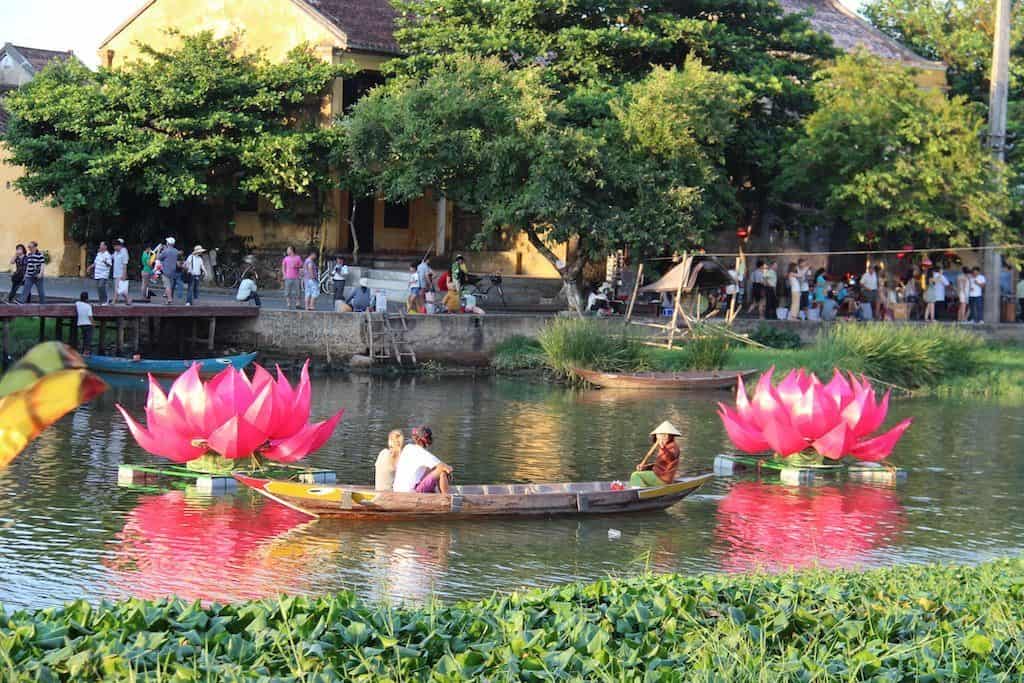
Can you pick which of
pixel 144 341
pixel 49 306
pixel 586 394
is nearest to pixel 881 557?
pixel 586 394

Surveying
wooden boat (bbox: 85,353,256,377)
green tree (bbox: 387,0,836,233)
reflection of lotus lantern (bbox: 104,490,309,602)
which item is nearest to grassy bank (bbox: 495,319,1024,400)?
green tree (bbox: 387,0,836,233)

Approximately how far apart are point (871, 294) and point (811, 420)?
720 inches

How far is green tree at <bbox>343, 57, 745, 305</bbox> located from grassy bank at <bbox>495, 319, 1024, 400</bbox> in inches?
107

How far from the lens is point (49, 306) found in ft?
94.3

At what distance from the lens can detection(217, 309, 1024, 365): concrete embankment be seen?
3102cm

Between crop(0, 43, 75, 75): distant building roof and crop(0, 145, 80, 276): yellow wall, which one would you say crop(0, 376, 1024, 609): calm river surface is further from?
crop(0, 43, 75, 75): distant building roof

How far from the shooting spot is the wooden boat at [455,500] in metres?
14.4

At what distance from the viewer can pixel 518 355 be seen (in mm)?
31172

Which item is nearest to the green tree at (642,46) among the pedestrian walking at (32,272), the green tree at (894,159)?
the green tree at (894,159)

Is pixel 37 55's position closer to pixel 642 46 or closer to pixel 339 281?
pixel 339 281

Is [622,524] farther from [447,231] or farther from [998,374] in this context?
[447,231]

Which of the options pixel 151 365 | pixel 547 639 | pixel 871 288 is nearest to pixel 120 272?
pixel 151 365

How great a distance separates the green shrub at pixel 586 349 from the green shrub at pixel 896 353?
12.4ft

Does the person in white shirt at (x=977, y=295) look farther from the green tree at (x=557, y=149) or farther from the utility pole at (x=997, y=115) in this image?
the green tree at (x=557, y=149)
